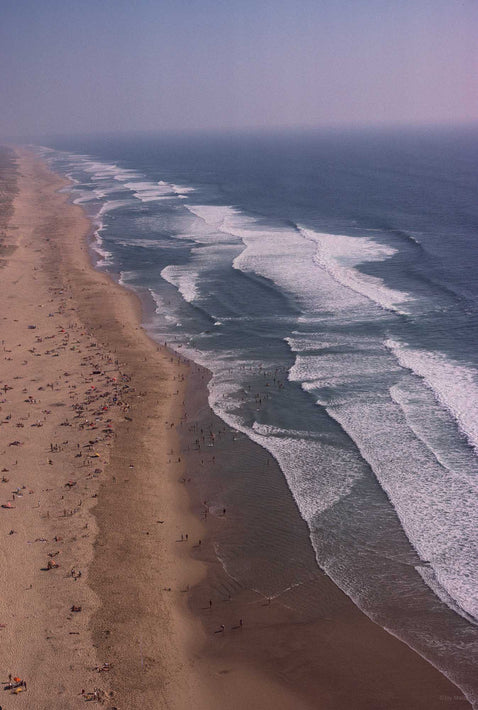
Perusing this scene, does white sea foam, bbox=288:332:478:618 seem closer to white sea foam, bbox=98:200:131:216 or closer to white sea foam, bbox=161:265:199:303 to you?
white sea foam, bbox=161:265:199:303

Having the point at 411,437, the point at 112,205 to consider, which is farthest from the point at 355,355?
the point at 112,205

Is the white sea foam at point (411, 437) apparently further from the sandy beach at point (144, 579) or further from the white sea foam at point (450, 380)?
the sandy beach at point (144, 579)

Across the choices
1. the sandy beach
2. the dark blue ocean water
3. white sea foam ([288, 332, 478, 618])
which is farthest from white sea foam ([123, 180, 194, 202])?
the sandy beach

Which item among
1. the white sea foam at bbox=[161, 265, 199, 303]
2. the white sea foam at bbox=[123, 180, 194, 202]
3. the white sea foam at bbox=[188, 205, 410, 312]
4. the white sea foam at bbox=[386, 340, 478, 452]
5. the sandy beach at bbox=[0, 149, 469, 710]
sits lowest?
the sandy beach at bbox=[0, 149, 469, 710]

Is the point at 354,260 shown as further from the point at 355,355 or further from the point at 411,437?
the point at 411,437

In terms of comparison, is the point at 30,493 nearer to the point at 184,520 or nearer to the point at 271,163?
the point at 184,520
